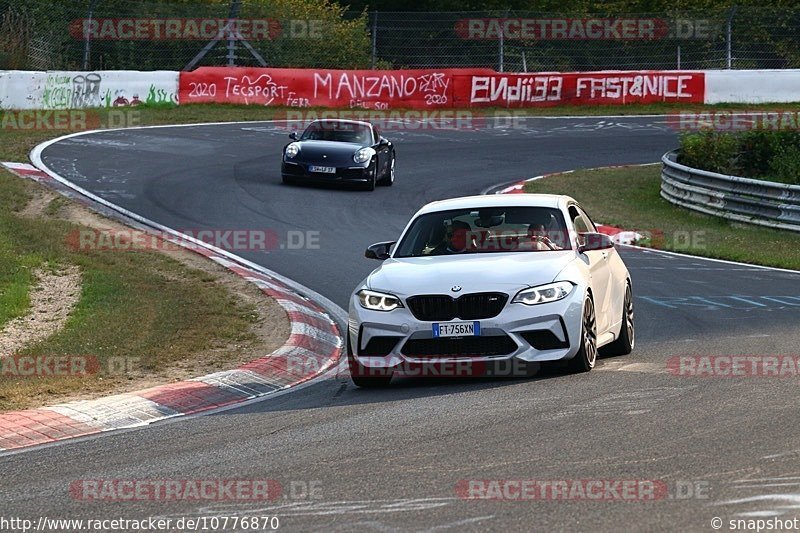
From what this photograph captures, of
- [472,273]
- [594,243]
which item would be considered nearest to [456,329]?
[472,273]

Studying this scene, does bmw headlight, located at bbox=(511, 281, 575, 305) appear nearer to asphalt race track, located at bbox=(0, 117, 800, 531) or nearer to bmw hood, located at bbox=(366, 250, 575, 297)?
bmw hood, located at bbox=(366, 250, 575, 297)

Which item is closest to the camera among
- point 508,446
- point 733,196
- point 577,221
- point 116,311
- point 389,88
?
point 508,446

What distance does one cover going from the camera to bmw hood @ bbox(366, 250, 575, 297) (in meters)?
9.81

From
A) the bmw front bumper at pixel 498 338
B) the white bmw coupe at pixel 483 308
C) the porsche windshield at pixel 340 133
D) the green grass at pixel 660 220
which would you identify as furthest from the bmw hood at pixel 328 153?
the bmw front bumper at pixel 498 338

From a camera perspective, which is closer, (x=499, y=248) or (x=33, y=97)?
(x=499, y=248)

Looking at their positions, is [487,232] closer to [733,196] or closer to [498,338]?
[498,338]

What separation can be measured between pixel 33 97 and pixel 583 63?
53.2ft

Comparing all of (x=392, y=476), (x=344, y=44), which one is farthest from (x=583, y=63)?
(x=392, y=476)

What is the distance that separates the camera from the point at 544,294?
9844 millimetres

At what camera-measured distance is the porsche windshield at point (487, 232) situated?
35.5ft

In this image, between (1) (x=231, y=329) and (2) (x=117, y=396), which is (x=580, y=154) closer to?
(1) (x=231, y=329)

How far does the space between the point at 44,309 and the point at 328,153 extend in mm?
11785

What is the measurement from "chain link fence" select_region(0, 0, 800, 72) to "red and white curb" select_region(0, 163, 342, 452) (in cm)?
2292

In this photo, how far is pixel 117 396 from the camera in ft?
32.1
